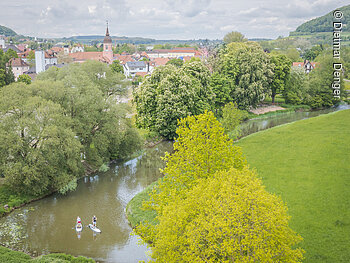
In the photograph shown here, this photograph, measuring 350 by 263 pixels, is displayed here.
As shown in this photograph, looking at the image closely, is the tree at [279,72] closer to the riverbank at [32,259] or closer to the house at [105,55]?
the riverbank at [32,259]

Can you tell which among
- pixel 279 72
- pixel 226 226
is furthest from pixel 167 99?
pixel 279 72

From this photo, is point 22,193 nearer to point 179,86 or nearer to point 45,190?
point 45,190

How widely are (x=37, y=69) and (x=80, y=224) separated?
83.9 m

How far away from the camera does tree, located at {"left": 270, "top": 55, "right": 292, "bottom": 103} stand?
62.2m

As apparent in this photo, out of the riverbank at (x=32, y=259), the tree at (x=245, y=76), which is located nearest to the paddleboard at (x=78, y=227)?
the riverbank at (x=32, y=259)

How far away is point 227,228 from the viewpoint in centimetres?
1264

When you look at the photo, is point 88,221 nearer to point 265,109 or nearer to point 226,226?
point 226,226

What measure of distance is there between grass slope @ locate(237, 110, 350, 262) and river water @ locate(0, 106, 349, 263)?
1023 centimetres

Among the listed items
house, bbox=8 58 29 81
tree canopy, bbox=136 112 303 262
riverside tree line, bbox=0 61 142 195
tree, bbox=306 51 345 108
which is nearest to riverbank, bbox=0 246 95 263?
tree canopy, bbox=136 112 303 262

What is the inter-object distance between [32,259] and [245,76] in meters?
45.2

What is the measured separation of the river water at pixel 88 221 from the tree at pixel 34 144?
74.6 inches

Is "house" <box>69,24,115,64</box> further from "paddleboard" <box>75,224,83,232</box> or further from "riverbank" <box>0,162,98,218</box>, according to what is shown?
"paddleboard" <box>75,224,83,232</box>

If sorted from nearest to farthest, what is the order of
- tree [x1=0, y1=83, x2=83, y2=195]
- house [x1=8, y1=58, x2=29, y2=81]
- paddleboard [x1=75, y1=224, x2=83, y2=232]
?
paddleboard [x1=75, y1=224, x2=83, y2=232] → tree [x1=0, y1=83, x2=83, y2=195] → house [x1=8, y1=58, x2=29, y2=81]

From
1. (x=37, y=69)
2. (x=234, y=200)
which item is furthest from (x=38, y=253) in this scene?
(x=37, y=69)
